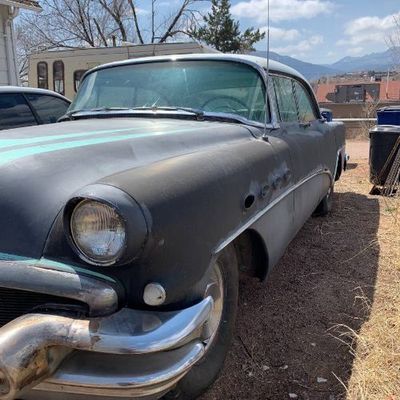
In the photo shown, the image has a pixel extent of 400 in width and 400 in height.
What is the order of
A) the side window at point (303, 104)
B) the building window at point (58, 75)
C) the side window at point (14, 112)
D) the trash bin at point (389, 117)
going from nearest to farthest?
1. the side window at point (303, 104)
2. the side window at point (14, 112)
3. the trash bin at point (389, 117)
4. the building window at point (58, 75)

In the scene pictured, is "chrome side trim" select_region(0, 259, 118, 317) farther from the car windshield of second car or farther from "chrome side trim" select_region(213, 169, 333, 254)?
the car windshield of second car

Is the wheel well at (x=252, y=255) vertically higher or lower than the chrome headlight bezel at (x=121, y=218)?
lower

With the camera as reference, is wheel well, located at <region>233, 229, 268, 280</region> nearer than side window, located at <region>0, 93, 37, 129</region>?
Yes

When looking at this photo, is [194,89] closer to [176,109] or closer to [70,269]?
[176,109]

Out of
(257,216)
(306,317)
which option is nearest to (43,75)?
(306,317)

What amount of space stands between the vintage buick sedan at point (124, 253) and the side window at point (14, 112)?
2.27m

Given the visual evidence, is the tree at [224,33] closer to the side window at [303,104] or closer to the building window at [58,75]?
the building window at [58,75]

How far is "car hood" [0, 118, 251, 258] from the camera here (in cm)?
182

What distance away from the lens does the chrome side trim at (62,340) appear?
Result: 5.10ft

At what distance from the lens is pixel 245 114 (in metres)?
3.29

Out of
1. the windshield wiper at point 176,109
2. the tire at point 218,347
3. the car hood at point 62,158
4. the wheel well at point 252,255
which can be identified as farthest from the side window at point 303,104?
the tire at point 218,347

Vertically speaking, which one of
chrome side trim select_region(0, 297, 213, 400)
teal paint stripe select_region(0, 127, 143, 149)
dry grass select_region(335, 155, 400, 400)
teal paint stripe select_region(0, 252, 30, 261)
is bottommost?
dry grass select_region(335, 155, 400, 400)

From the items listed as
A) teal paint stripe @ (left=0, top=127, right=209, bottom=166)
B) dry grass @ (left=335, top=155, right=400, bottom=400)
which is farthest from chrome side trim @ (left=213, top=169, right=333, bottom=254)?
dry grass @ (left=335, top=155, right=400, bottom=400)

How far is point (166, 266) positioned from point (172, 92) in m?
1.89
